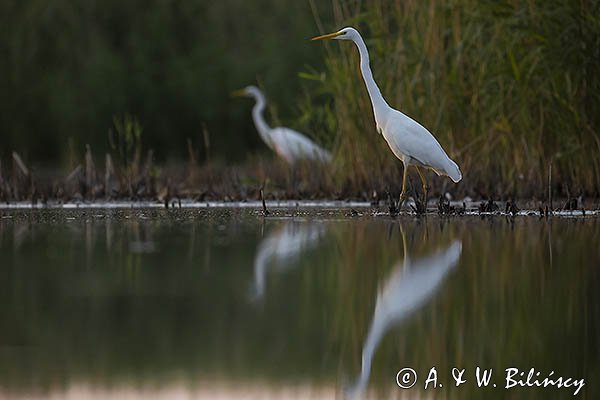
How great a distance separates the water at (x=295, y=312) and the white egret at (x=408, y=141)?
1.42m

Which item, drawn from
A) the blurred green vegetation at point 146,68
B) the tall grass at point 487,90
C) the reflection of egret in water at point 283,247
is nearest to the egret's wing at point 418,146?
the tall grass at point 487,90

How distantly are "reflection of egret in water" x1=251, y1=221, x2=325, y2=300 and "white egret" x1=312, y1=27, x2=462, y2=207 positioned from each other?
3.50ft

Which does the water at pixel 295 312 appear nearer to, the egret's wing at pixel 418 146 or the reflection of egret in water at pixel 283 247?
the reflection of egret in water at pixel 283 247

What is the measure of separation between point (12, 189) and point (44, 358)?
5.51 metres

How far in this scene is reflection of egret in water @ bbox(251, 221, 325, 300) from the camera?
3852 mm

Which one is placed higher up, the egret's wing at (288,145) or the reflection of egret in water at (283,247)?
the egret's wing at (288,145)

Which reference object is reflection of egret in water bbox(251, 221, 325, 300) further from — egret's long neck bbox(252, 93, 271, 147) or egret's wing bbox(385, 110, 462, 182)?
egret's long neck bbox(252, 93, 271, 147)

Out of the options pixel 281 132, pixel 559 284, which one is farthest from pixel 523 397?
pixel 281 132

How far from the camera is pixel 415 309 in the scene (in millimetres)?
3182

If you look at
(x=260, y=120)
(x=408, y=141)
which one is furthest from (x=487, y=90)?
(x=260, y=120)

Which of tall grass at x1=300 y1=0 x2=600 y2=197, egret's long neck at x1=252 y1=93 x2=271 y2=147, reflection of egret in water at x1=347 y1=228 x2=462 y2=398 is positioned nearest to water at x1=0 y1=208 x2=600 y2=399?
reflection of egret in water at x1=347 y1=228 x2=462 y2=398

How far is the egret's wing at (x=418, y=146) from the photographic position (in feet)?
21.9

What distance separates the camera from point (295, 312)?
124 inches

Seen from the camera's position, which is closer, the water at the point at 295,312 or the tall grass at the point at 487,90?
the water at the point at 295,312
